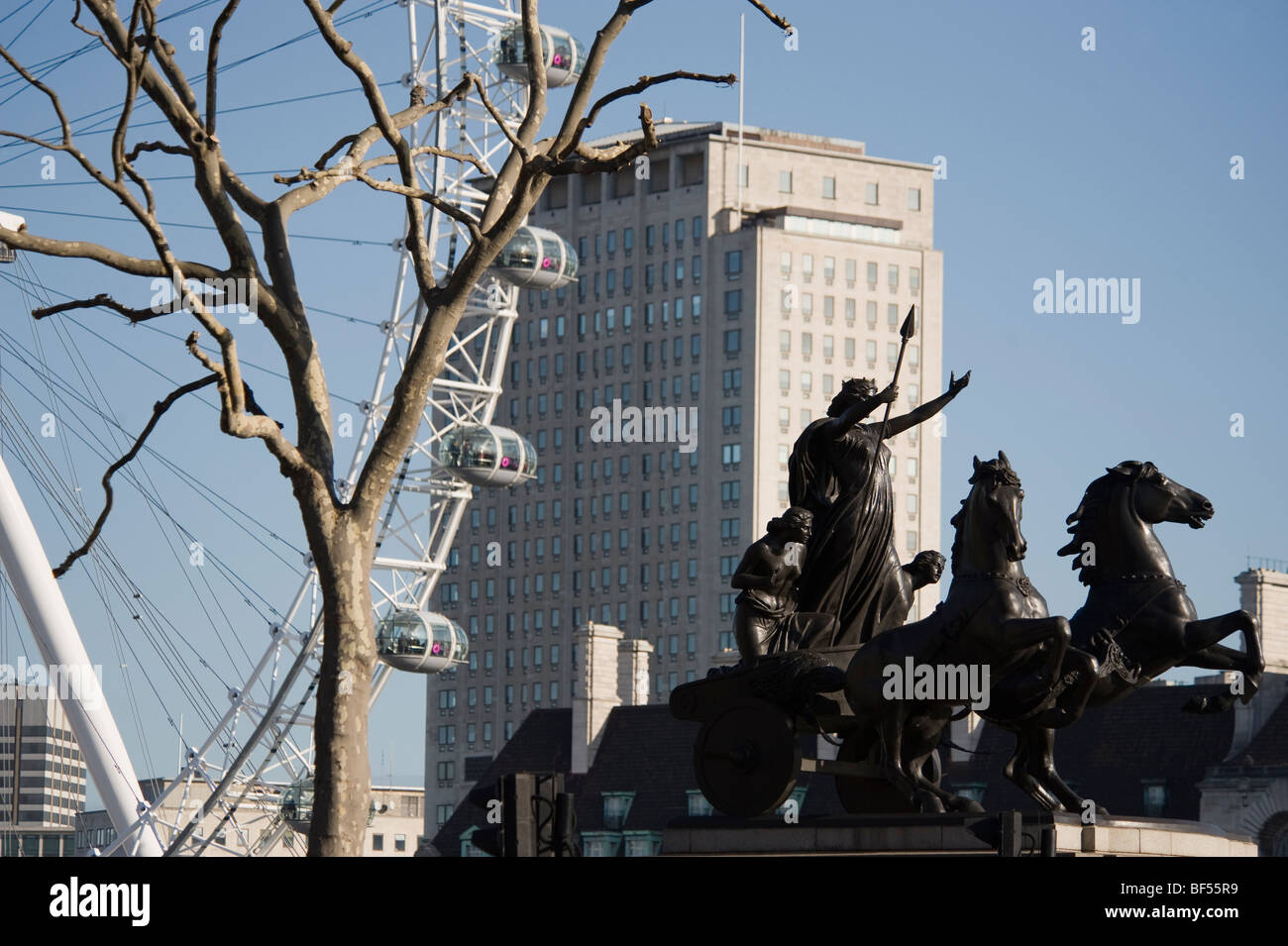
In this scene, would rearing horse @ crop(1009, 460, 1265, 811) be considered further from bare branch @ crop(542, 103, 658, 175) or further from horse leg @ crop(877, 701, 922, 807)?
bare branch @ crop(542, 103, 658, 175)

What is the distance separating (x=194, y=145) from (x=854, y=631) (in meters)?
7.42

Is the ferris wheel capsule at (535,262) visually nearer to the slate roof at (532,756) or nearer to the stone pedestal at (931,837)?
the slate roof at (532,756)

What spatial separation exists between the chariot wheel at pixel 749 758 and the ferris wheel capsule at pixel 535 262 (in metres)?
48.9

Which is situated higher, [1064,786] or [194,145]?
[194,145]

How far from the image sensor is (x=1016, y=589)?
21.7 metres

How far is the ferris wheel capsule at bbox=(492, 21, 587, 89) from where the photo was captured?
6481cm

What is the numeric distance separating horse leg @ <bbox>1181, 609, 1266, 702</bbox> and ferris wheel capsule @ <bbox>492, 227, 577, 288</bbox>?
163ft

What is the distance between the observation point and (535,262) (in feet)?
238

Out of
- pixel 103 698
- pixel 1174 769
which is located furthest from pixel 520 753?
pixel 103 698

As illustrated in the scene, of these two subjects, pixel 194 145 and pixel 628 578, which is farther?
pixel 628 578
